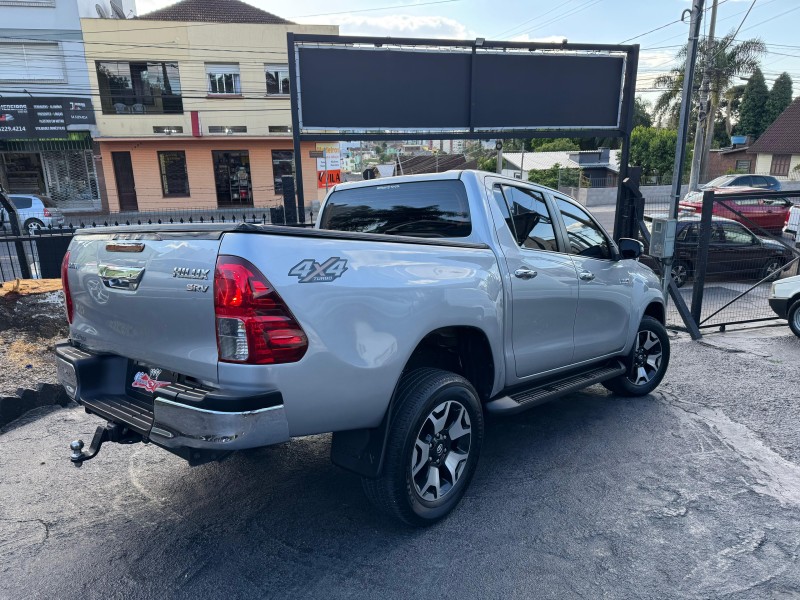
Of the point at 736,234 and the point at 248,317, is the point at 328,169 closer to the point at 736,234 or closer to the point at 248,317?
the point at 736,234

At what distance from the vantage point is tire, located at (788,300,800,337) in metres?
7.87

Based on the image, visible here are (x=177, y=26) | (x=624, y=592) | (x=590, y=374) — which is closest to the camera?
(x=624, y=592)

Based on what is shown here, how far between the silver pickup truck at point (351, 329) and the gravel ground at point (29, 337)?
7.23 feet

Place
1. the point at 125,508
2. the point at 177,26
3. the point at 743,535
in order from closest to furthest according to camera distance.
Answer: the point at 743,535
the point at 125,508
the point at 177,26

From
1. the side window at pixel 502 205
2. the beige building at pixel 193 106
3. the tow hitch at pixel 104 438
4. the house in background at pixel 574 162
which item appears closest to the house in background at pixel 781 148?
the house in background at pixel 574 162

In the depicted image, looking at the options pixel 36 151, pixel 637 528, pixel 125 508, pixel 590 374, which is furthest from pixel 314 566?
pixel 36 151

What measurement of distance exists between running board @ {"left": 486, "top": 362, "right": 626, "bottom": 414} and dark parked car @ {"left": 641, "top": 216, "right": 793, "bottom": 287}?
647 centimetres

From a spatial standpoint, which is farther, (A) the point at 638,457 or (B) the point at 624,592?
(A) the point at 638,457

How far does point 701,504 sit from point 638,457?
0.68m

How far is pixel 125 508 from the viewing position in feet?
11.6

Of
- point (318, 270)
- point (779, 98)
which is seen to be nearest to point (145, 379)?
point (318, 270)

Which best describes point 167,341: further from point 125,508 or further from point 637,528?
point 637,528

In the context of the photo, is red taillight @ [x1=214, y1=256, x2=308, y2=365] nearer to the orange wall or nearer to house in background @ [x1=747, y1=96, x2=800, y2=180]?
the orange wall

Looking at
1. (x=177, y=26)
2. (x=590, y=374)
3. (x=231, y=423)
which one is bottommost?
(x=590, y=374)
